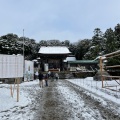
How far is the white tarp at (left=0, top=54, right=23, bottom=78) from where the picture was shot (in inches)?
448

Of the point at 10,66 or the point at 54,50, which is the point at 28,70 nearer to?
the point at 10,66

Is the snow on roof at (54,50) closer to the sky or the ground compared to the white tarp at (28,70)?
closer to the sky

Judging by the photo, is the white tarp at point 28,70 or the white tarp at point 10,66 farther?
the white tarp at point 28,70

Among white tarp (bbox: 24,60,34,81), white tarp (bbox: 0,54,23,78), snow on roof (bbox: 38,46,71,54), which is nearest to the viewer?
white tarp (bbox: 0,54,23,78)

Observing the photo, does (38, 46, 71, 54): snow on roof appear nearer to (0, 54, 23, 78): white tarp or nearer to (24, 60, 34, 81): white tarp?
(24, 60, 34, 81): white tarp

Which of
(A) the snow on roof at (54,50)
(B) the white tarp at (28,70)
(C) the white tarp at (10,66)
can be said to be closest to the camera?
(C) the white tarp at (10,66)

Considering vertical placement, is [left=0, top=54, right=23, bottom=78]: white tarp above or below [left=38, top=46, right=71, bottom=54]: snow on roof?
below

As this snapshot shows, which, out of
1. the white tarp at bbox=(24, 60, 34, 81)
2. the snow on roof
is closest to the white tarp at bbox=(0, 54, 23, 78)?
the white tarp at bbox=(24, 60, 34, 81)

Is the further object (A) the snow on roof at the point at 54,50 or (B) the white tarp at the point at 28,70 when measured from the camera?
(A) the snow on roof at the point at 54,50

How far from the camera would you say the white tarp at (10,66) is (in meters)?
11.4

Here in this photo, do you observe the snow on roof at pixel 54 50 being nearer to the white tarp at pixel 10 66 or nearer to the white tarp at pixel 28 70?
the white tarp at pixel 28 70

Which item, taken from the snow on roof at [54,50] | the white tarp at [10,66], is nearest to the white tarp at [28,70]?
the white tarp at [10,66]

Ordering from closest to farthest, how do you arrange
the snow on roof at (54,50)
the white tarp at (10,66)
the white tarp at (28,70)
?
the white tarp at (10,66)
the white tarp at (28,70)
the snow on roof at (54,50)

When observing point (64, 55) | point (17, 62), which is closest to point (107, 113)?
point (17, 62)
